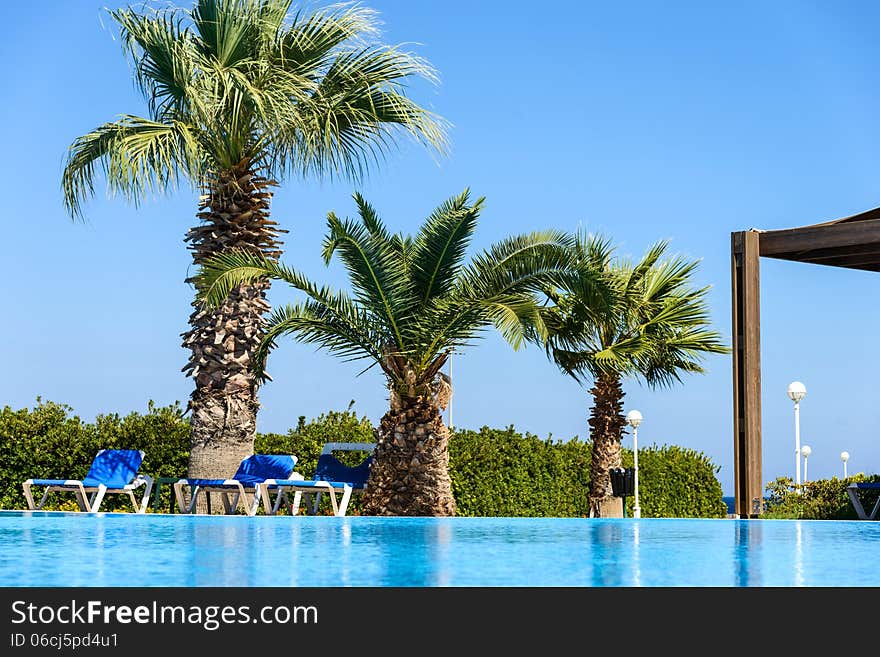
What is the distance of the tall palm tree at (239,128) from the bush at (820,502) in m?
7.40

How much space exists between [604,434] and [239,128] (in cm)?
814

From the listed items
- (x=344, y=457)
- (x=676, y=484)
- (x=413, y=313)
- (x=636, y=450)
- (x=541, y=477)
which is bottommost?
(x=676, y=484)

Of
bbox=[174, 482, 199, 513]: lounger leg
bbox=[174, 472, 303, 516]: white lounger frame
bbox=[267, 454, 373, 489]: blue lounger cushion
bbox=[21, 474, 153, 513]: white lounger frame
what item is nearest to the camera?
bbox=[174, 472, 303, 516]: white lounger frame

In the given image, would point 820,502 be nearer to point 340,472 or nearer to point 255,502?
point 340,472

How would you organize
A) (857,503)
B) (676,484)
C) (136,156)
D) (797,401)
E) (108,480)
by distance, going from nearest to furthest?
(136,156) < (108,480) < (857,503) < (676,484) < (797,401)

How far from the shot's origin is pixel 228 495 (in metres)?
14.0

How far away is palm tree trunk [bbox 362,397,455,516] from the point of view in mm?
14047

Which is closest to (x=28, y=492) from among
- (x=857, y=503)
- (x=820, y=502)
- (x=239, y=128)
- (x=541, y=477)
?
(x=239, y=128)

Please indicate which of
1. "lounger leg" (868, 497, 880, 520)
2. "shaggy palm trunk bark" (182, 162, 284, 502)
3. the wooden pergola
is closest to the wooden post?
the wooden pergola

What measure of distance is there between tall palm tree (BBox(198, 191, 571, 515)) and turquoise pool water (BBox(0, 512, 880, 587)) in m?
2.97

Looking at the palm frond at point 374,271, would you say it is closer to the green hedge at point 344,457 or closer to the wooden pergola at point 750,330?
the green hedge at point 344,457

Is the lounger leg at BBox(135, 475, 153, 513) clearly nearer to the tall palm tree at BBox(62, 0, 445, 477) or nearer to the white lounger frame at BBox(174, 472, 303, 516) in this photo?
the white lounger frame at BBox(174, 472, 303, 516)

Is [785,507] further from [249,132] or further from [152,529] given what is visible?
[152,529]

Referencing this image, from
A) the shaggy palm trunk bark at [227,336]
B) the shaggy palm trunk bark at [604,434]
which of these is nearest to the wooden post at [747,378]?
the shaggy palm trunk bark at [227,336]
